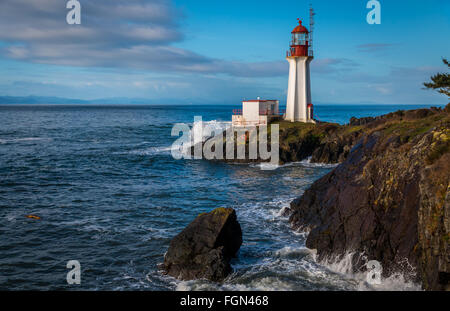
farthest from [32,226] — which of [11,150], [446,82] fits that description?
[11,150]

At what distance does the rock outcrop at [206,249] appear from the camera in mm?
14359

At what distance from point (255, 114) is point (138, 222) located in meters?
30.7

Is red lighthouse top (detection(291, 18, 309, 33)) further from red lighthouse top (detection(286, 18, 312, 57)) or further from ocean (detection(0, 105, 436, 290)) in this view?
ocean (detection(0, 105, 436, 290))

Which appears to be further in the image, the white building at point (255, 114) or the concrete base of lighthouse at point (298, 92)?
the concrete base of lighthouse at point (298, 92)

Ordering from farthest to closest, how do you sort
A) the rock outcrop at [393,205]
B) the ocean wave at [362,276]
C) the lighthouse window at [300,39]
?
1. the lighthouse window at [300,39]
2. the ocean wave at [362,276]
3. the rock outcrop at [393,205]

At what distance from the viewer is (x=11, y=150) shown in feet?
161

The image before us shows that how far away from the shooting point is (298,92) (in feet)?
163

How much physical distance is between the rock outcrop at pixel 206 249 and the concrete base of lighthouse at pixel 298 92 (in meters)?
35.7

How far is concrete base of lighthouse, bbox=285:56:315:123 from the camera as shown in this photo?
161 feet

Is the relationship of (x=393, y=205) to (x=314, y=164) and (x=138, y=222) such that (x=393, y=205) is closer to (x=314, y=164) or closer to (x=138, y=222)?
(x=138, y=222)

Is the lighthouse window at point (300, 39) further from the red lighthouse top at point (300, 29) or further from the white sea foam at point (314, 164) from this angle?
the white sea foam at point (314, 164)

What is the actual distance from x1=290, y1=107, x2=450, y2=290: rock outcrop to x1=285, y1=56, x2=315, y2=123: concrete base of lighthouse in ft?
94.5

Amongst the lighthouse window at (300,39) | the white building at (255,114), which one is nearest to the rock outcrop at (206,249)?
the white building at (255,114)
